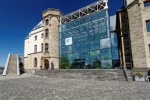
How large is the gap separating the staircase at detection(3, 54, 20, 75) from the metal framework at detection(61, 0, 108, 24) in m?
16.2

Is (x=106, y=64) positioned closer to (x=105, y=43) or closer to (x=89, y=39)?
(x=105, y=43)

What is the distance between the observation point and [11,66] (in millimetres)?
31797

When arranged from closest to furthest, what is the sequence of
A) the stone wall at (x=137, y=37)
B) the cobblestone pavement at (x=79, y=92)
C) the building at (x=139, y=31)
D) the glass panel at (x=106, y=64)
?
the cobblestone pavement at (x=79, y=92) → the building at (x=139, y=31) → the stone wall at (x=137, y=37) → the glass panel at (x=106, y=64)

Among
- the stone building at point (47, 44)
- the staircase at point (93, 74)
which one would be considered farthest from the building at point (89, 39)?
the staircase at point (93, 74)

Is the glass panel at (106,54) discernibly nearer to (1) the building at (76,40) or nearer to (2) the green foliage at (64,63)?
(1) the building at (76,40)

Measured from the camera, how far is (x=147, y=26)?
16656 mm

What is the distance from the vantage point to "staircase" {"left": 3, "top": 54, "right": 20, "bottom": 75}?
29836mm

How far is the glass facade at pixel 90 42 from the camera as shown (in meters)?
26.5

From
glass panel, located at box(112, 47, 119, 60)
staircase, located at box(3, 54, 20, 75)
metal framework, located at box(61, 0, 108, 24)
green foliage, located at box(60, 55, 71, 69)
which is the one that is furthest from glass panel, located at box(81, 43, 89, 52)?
staircase, located at box(3, 54, 20, 75)

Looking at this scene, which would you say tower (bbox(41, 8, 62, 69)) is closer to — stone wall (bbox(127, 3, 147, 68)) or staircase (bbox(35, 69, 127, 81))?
staircase (bbox(35, 69, 127, 81))

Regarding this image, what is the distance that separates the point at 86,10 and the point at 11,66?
2250 centimetres

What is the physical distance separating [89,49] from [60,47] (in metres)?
9.70

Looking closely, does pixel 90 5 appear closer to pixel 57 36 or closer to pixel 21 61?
pixel 57 36

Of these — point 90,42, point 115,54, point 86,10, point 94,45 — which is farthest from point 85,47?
point 86,10
